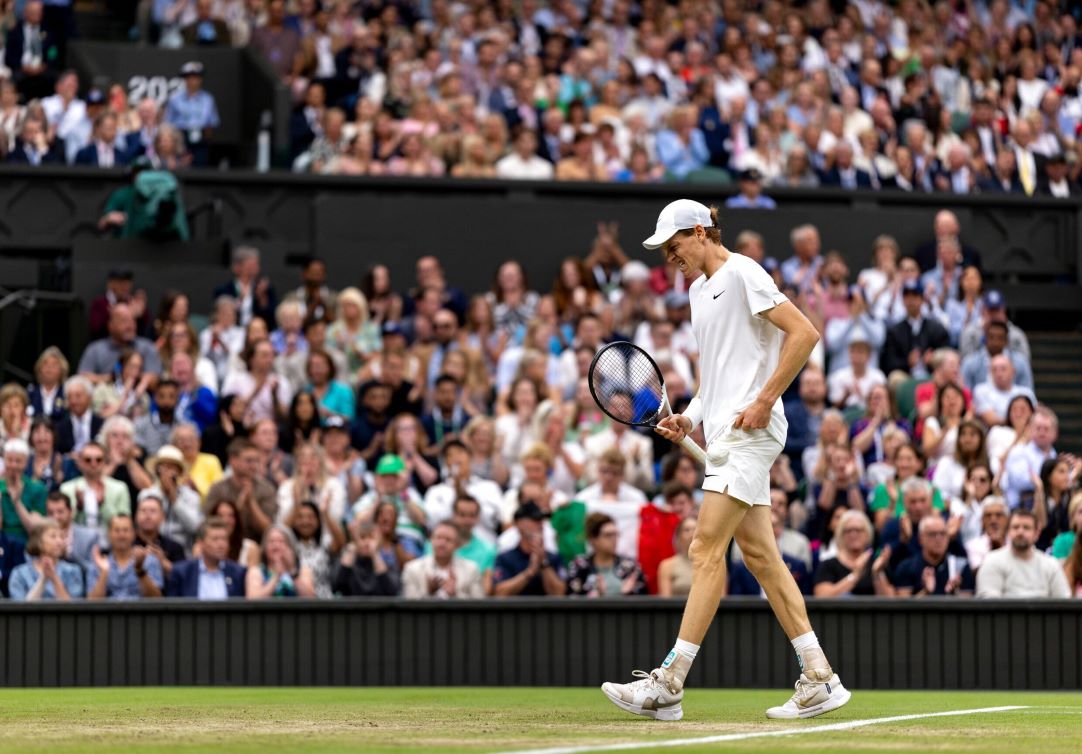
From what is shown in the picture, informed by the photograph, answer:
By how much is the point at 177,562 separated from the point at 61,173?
24.2ft

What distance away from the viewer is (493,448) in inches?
638

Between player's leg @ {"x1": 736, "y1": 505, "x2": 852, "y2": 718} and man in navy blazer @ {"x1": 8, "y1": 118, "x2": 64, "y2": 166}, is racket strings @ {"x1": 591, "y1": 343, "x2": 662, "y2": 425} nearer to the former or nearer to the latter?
player's leg @ {"x1": 736, "y1": 505, "x2": 852, "y2": 718}

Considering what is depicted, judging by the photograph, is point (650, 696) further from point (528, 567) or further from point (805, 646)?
point (528, 567)

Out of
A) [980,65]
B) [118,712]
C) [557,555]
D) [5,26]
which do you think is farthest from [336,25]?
[118,712]

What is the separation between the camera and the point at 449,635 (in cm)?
1345

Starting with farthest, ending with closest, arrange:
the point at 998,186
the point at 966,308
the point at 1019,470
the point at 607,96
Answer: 1. the point at 998,186
2. the point at 607,96
3. the point at 966,308
4. the point at 1019,470

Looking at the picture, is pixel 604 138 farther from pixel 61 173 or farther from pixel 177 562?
pixel 177 562

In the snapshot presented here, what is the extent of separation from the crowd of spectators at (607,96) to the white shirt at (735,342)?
12.6m

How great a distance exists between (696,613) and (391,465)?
23.9 feet

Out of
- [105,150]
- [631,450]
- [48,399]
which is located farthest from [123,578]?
[105,150]

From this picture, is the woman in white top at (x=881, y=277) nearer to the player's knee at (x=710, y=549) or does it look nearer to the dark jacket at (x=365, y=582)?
the dark jacket at (x=365, y=582)

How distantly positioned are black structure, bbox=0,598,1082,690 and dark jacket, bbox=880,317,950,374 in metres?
5.37

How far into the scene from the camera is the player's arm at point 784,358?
26.5 feet

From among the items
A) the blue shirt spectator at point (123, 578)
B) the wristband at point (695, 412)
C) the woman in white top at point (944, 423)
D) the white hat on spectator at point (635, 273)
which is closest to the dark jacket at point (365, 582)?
the blue shirt spectator at point (123, 578)
